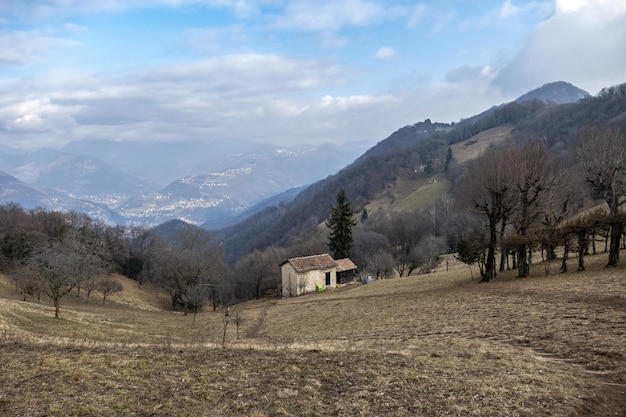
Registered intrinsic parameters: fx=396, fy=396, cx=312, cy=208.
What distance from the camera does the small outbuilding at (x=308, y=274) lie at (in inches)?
2327

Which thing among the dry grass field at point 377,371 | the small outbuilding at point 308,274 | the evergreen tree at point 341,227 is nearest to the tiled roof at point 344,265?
the small outbuilding at point 308,274

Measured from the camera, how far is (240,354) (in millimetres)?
15445

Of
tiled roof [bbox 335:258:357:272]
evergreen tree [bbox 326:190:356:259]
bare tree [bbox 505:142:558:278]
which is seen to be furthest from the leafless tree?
evergreen tree [bbox 326:190:356:259]

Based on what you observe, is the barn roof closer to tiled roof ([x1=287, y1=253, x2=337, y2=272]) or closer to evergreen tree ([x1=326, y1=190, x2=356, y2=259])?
tiled roof ([x1=287, y1=253, x2=337, y2=272])

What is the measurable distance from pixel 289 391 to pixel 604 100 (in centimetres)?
22948

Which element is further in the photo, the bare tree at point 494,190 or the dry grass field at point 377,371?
the bare tree at point 494,190

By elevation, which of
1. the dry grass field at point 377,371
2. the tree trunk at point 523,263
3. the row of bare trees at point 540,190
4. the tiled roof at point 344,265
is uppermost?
the row of bare trees at point 540,190

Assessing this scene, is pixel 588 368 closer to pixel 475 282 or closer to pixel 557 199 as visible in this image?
pixel 475 282

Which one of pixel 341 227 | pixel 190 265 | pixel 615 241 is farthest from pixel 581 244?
pixel 190 265

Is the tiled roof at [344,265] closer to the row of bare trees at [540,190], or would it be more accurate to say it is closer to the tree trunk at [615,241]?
the row of bare trees at [540,190]

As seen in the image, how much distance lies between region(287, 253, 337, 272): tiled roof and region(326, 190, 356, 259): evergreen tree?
27.9 feet

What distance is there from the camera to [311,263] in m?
61.0

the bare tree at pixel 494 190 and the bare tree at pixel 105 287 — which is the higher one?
the bare tree at pixel 494 190

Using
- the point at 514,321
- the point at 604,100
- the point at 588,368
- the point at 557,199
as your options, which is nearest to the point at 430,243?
the point at 557,199
